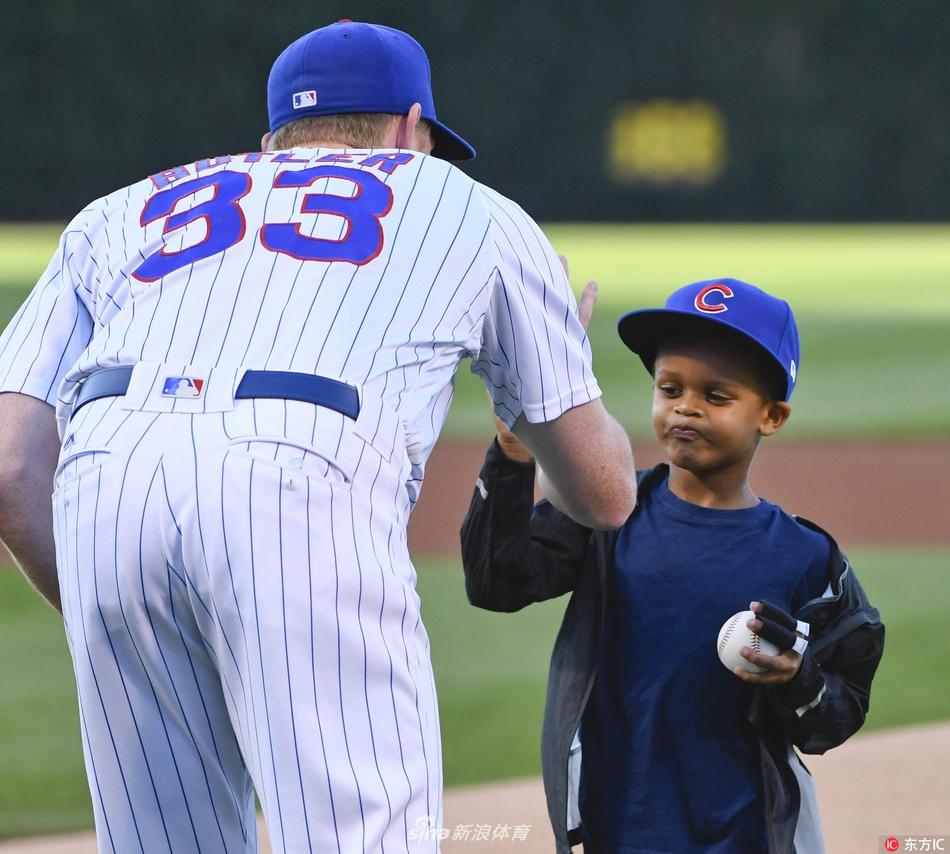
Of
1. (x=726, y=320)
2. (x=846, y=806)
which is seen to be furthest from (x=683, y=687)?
(x=846, y=806)

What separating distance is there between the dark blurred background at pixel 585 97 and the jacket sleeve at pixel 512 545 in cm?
3215

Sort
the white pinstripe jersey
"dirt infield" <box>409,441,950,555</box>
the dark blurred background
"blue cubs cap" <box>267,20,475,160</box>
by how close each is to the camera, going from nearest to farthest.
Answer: the white pinstripe jersey < "blue cubs cap" <box>267,20,475,160</box> < "dirt infield" <box>409,441,950,555</box> < the dark blurred background

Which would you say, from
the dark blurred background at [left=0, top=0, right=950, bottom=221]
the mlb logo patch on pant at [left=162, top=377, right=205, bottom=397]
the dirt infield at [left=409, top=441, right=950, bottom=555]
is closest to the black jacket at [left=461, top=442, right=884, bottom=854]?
the mlb logo patch on pant at [left=162, top=377, right=205, bottom=397]

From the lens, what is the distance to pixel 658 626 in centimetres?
259

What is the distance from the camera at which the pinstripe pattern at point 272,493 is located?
198cm

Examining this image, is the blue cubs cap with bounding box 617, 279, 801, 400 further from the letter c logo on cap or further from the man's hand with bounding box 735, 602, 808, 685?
the man's hand with bounding box 735, 602, 808, 685

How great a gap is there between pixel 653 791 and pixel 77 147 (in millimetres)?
33112

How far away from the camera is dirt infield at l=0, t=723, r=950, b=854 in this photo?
3.74 m

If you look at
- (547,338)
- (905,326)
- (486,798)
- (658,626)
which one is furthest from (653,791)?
(905,326)

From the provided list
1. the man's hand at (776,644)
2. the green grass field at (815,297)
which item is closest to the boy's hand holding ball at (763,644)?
the man's hand at (776,644)

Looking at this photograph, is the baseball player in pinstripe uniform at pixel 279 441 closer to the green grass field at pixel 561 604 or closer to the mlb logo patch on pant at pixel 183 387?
the mlb logo patch on pant at pixel 183 387

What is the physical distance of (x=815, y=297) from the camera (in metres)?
20.1

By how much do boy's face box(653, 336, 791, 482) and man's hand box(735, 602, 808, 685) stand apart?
0.36 metres

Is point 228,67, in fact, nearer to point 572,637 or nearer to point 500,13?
point 500,13
